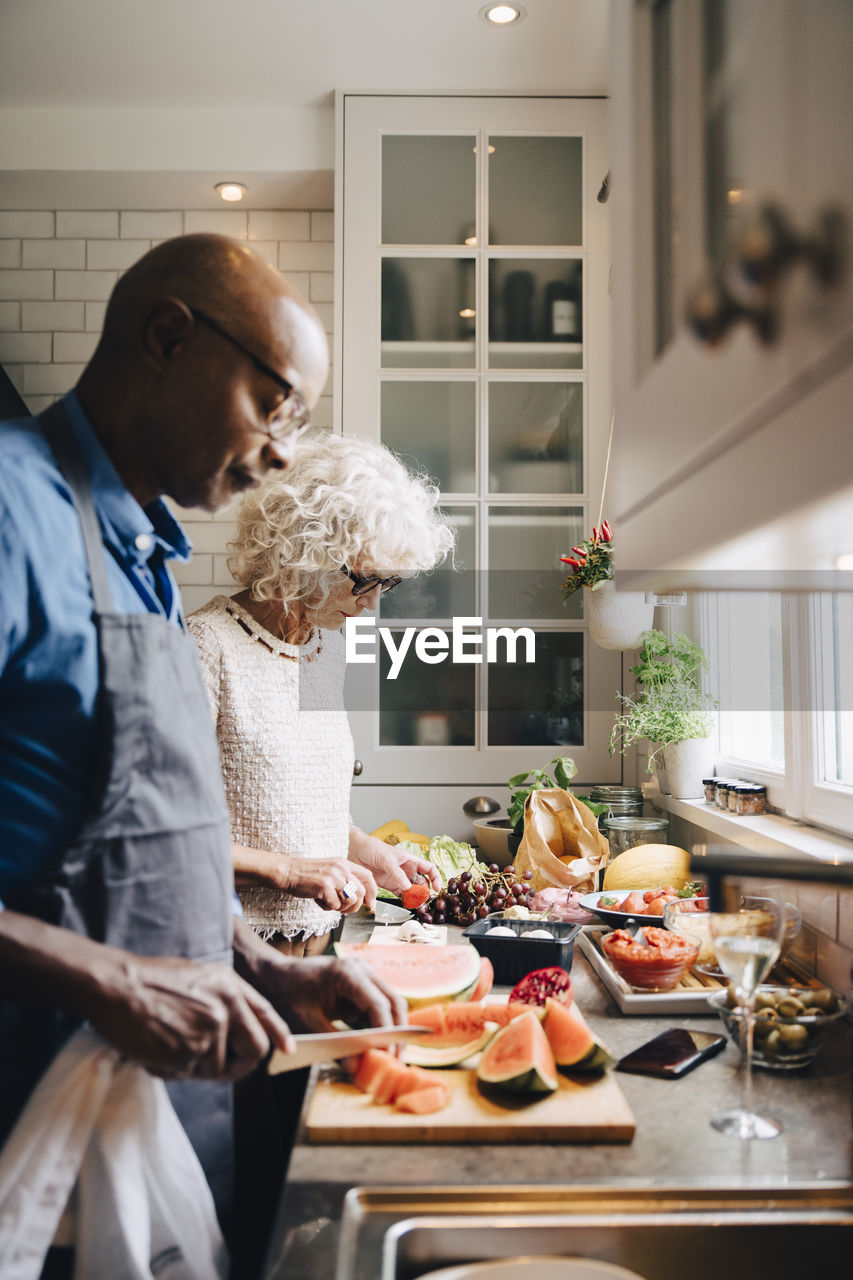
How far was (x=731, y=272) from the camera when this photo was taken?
1.84ft

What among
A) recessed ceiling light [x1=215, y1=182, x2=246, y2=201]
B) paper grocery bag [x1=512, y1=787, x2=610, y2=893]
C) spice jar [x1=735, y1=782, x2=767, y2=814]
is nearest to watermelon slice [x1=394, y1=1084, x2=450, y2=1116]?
paper grocery bag [x1=512, y1=787, x2=610, y2=893]

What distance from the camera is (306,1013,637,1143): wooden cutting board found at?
104 centimetres

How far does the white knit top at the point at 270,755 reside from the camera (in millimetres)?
1791

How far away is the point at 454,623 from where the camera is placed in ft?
9.86

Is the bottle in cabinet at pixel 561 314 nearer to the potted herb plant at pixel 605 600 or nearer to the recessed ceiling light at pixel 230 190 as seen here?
the potted herb plant at pixel 605 600

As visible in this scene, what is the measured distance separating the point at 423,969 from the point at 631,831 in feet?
3.89

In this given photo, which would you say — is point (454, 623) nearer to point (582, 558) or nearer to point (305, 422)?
point (582, 558)

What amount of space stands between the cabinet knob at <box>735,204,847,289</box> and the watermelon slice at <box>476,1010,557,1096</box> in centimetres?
92

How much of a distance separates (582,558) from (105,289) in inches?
82.4

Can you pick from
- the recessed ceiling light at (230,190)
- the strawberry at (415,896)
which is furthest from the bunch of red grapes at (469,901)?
the recessed ceiling light at (230,190)

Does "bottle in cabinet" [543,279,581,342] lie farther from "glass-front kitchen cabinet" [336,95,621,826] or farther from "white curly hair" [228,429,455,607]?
"white curly hair" [228,429,455,607]

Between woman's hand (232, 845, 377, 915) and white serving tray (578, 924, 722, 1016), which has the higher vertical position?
woman's hand (232, 845, 377, 915)

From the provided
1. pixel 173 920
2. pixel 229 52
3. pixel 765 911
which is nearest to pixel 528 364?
pixel 229 52

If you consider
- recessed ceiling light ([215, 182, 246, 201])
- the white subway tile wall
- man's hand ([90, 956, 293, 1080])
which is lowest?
man's hand ([90, 956, 293, 1080])
